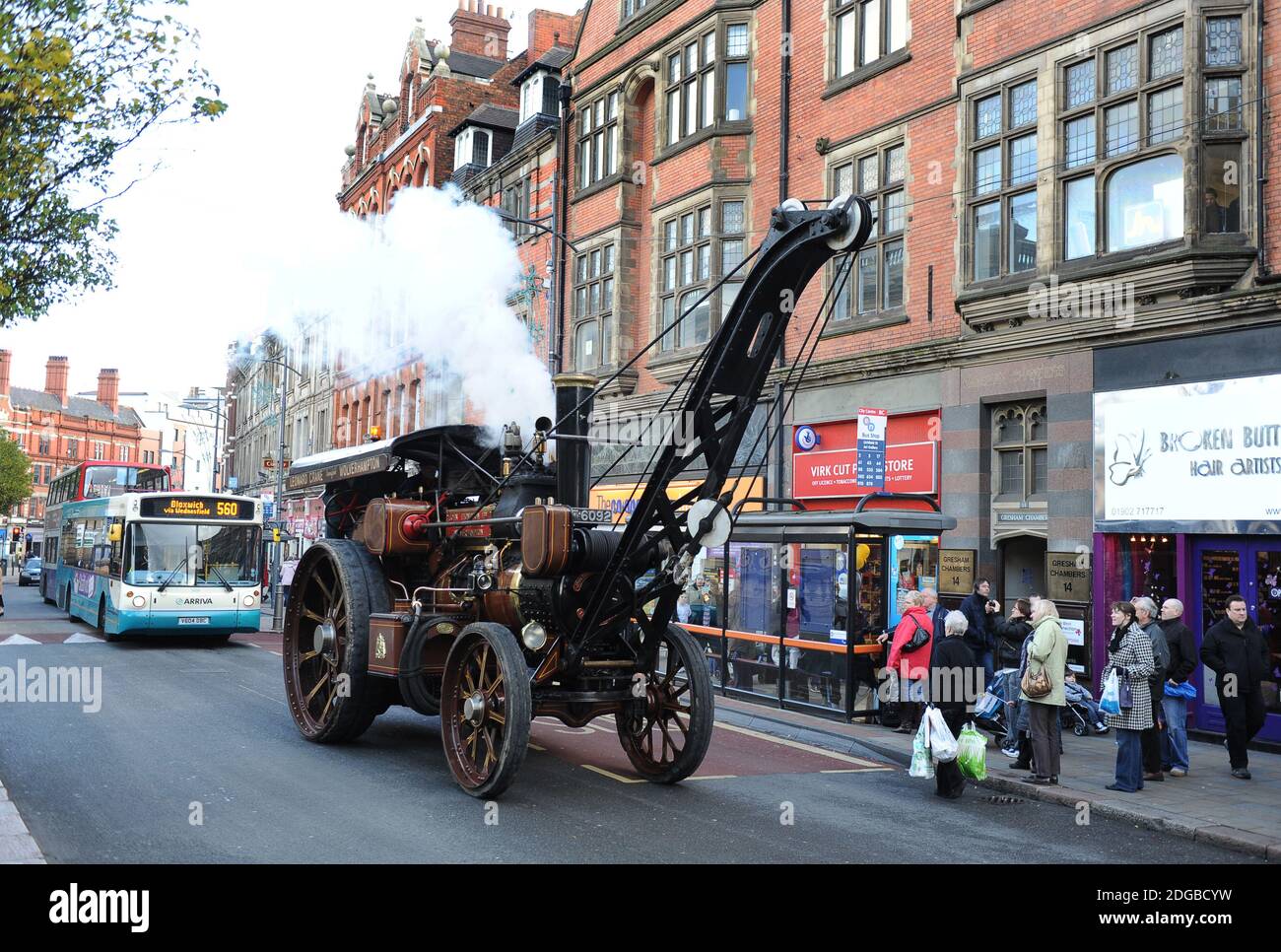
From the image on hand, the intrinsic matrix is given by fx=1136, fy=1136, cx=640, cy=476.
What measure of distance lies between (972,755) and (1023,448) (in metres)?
6.96

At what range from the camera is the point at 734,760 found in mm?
10617

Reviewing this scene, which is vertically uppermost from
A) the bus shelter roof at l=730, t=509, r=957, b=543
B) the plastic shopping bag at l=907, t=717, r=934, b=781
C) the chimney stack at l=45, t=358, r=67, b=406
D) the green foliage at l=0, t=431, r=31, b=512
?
the chimney stack at l=45, t=358, r=67, b=406

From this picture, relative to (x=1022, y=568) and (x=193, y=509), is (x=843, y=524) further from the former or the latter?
(x=193, y=509)

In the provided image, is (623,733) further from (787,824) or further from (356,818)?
(356,818)

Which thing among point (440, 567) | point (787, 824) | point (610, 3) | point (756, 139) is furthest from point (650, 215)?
point (787, 824)

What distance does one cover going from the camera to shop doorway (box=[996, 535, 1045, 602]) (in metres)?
15.2

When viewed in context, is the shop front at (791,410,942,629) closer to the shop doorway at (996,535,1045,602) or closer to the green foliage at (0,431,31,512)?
the shop doorway at (996,535,1045,602)

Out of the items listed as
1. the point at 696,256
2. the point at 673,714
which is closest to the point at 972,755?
the point at 673,714

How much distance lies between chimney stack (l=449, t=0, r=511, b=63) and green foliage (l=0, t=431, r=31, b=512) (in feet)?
185

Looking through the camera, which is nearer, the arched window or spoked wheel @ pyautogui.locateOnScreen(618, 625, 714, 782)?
spoked wheel @ pyautogui.locateOnScreen(618, 625, 714, 782)

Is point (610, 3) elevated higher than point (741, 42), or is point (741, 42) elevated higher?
point (610, 3)

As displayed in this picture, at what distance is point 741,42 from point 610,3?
16.8ft

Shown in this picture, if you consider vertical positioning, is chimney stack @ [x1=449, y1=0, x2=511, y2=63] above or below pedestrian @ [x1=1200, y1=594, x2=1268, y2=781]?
above

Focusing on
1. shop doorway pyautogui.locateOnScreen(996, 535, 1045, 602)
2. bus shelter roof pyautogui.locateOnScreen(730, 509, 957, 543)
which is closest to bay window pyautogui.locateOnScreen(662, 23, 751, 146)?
bus shelter roof pyautogui.locateOnScreen(730, 509, 957, 543)
